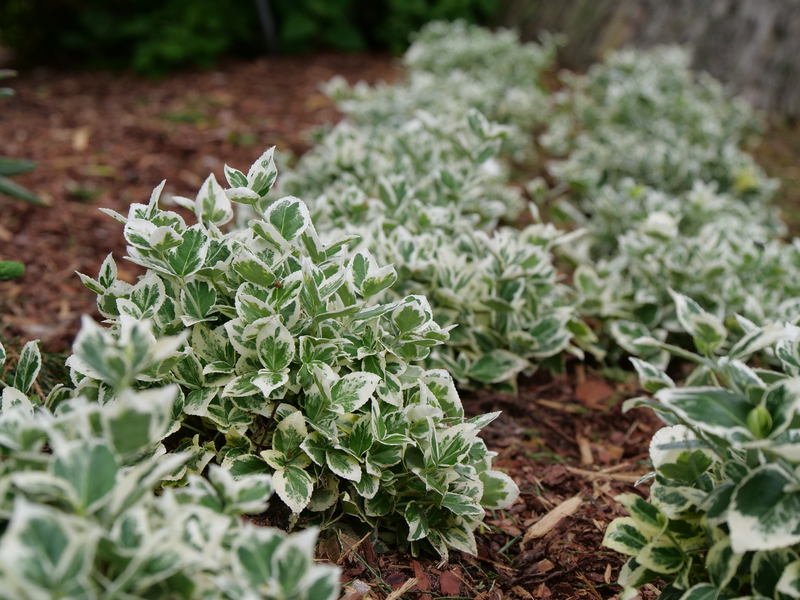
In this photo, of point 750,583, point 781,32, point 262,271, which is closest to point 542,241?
point 262,271

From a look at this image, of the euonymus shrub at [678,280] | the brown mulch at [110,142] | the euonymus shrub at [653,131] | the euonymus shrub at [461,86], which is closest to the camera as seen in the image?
the euonymus shrub at [678,280]

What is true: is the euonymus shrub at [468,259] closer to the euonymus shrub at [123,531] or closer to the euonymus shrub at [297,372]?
the euonymus shrub at [297,372]

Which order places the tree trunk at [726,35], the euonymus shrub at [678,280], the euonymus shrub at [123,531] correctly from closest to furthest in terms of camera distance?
the euonymus shrub at [123,531] → the euonymus shrub at [678,280] → the tree trunk at [726,35]

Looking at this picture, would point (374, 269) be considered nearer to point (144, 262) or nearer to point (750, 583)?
point (144, 262)

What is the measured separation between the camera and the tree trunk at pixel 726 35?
460 cm

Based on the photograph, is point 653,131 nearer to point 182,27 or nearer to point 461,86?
point 461,86

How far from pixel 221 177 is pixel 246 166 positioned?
10.7 inches

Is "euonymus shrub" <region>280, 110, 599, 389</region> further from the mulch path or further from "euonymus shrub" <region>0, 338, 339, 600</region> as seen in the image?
"euonymus shrub" <region>0, 338, 339, 600</region>

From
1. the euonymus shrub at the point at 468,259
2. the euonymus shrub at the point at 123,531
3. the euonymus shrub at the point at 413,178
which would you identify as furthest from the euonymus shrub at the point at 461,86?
the euonymus shrub at the point at 123,531

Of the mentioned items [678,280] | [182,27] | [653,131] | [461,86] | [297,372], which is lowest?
[678,280]

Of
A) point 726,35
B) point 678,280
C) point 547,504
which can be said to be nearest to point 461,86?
point 678,280

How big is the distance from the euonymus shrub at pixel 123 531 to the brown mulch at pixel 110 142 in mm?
1313

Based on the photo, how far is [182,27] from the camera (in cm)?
541

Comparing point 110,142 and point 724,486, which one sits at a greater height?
point 110,142
